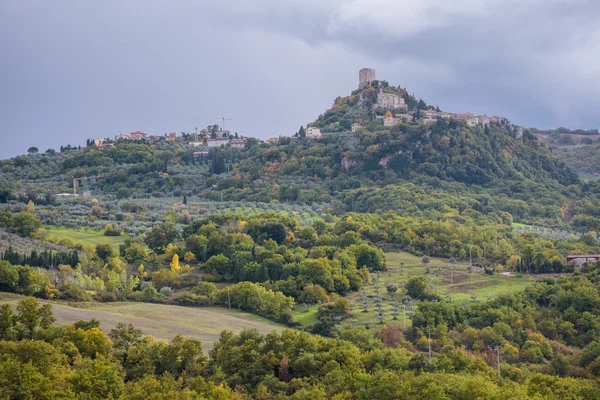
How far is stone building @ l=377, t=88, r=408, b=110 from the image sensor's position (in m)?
147

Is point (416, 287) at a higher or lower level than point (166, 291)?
higher

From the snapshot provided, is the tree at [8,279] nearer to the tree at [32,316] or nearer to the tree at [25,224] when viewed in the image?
the tree at [32,316]

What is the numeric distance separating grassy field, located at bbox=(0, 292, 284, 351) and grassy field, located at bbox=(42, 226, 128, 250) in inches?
896

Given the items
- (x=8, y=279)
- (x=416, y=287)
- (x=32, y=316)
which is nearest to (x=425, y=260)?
(x=416, y=287)

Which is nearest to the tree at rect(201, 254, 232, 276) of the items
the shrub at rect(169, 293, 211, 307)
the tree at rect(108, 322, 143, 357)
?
the shrub at rect(169, 293, 211, 307)

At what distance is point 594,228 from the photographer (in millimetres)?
95750

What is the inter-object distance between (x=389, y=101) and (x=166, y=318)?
10398 centimetres

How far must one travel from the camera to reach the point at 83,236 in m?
80.1

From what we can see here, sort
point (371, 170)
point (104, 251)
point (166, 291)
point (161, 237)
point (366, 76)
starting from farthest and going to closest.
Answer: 1. point (366, 76)
2. point (371, 170)
3. point (161, 237)
4. point (104, 251)
5. point (166, 291)

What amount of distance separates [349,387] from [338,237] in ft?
129

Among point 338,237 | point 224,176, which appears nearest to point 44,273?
point 338,237

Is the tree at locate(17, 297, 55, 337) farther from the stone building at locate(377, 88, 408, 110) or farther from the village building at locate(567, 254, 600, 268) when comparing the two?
the stone building at locate(377, 88, 408, 110)

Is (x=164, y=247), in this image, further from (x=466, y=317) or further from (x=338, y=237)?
(x=466, y=317)

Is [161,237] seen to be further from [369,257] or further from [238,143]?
[238,143]
